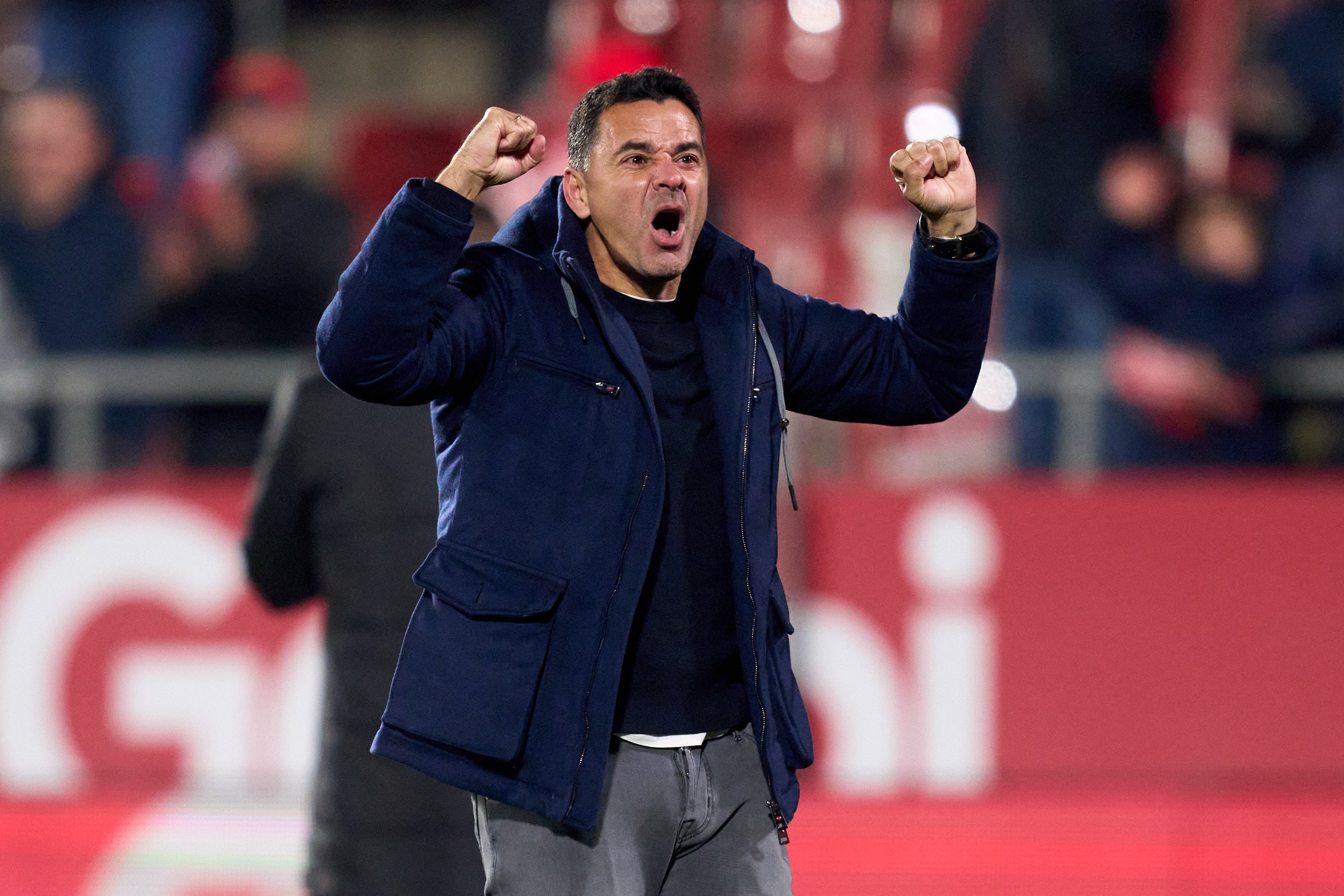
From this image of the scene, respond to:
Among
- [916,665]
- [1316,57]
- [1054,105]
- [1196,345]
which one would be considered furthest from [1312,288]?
[916,665]

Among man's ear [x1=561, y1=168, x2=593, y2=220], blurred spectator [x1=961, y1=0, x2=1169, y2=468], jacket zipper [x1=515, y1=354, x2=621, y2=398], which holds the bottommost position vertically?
jacket zipper [x1=515, y1=354, x2=621, y2=398]

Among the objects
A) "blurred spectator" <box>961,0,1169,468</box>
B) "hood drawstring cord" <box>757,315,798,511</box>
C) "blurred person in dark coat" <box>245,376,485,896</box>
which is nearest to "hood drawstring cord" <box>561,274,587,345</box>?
"hood drawstring cord" <box>757,315,798,511</box>

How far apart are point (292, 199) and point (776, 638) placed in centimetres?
487

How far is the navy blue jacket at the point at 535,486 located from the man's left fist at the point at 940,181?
7 centimetres

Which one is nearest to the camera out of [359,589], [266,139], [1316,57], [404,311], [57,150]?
[404,311]

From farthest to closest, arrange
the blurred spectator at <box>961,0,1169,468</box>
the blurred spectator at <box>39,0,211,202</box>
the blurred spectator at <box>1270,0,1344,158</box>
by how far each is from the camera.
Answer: the blurred spectator at <box>39,0,211,202</box> → the blurred spectator at <box>1270,0,1344,158</box> → the blurred spectator at <box>961,0,1169,468</box>

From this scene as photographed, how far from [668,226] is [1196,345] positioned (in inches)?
180

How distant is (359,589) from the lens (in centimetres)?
376

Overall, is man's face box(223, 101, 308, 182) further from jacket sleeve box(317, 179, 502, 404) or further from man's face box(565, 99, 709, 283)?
jacket sleeve box(317, 179, 502, 404)

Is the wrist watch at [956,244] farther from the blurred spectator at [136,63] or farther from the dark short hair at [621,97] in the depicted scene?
the blurred spectator at [136,63]

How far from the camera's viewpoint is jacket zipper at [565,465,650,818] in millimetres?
2744

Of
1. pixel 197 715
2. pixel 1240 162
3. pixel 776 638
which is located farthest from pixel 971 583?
pixel 776 638

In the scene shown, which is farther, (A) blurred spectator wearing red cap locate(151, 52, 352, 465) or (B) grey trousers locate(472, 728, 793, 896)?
(A) blurred spectator wearing red cap locate(151, 52, 352, 465)

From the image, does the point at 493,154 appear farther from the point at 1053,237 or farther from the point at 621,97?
the point at 1053,237
